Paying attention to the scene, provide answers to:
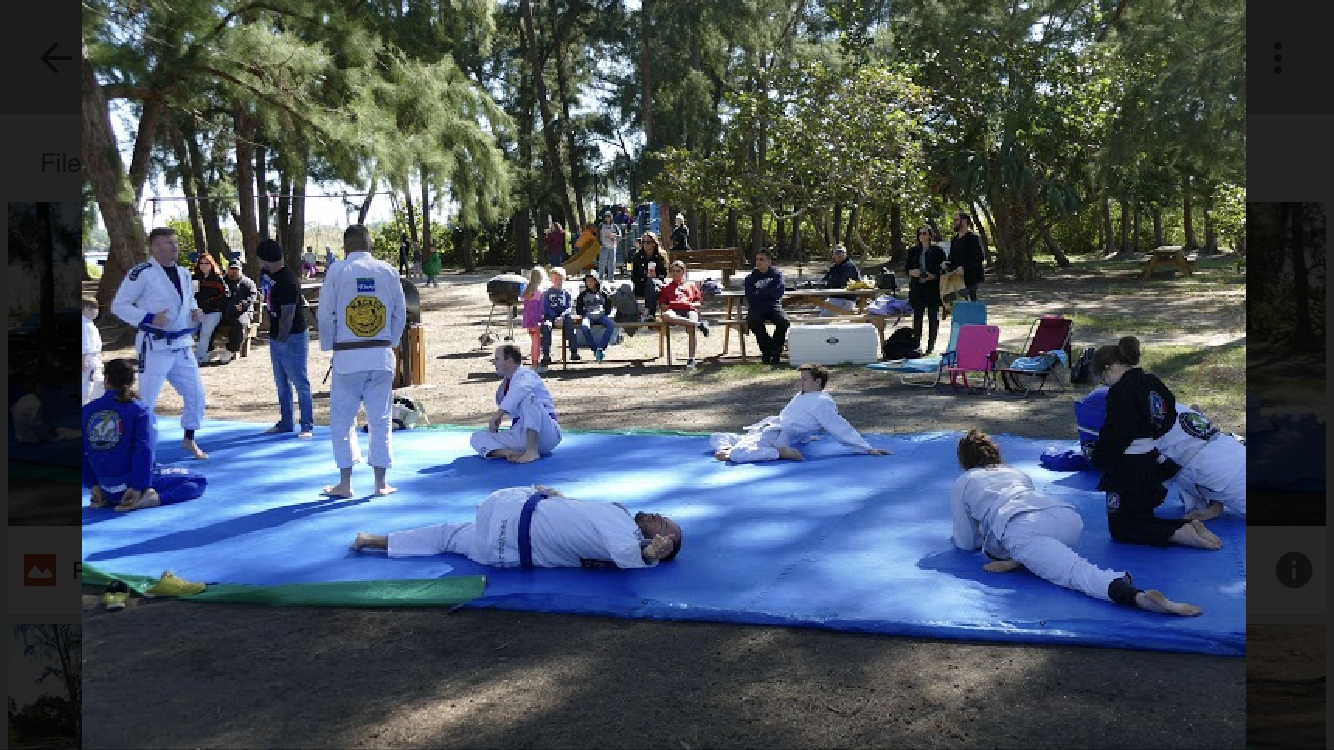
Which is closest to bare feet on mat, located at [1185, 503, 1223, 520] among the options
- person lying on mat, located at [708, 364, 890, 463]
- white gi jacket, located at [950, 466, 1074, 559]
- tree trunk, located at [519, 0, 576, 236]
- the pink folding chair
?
white gi jacket, located at [950, 466, 1074, 559]

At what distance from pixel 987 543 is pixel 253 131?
19.3 meters

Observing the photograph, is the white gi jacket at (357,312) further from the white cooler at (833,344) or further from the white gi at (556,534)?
the white cooler at (833,344)

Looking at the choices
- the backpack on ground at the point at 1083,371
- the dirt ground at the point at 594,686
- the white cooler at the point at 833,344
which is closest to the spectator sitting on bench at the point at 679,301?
the white cooler at the point at 833,344

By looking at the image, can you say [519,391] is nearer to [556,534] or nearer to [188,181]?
[556,534]

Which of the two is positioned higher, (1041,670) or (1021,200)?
(1021,200)

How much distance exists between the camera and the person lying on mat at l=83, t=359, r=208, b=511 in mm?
7000

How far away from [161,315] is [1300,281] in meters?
8.02

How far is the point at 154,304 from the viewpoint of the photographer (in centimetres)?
856

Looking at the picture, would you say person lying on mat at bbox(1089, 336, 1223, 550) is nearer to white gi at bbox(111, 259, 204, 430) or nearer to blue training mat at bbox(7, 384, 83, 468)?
blue training mat at bbox(7, 384, 83, 468)

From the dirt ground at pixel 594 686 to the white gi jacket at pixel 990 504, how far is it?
39.3 inches

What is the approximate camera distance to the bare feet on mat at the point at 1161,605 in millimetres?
4824

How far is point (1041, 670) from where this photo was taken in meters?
4.41

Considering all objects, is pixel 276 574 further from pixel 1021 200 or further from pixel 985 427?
pixel 1021 200

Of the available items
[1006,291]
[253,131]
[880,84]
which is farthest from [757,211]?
[253,131]
